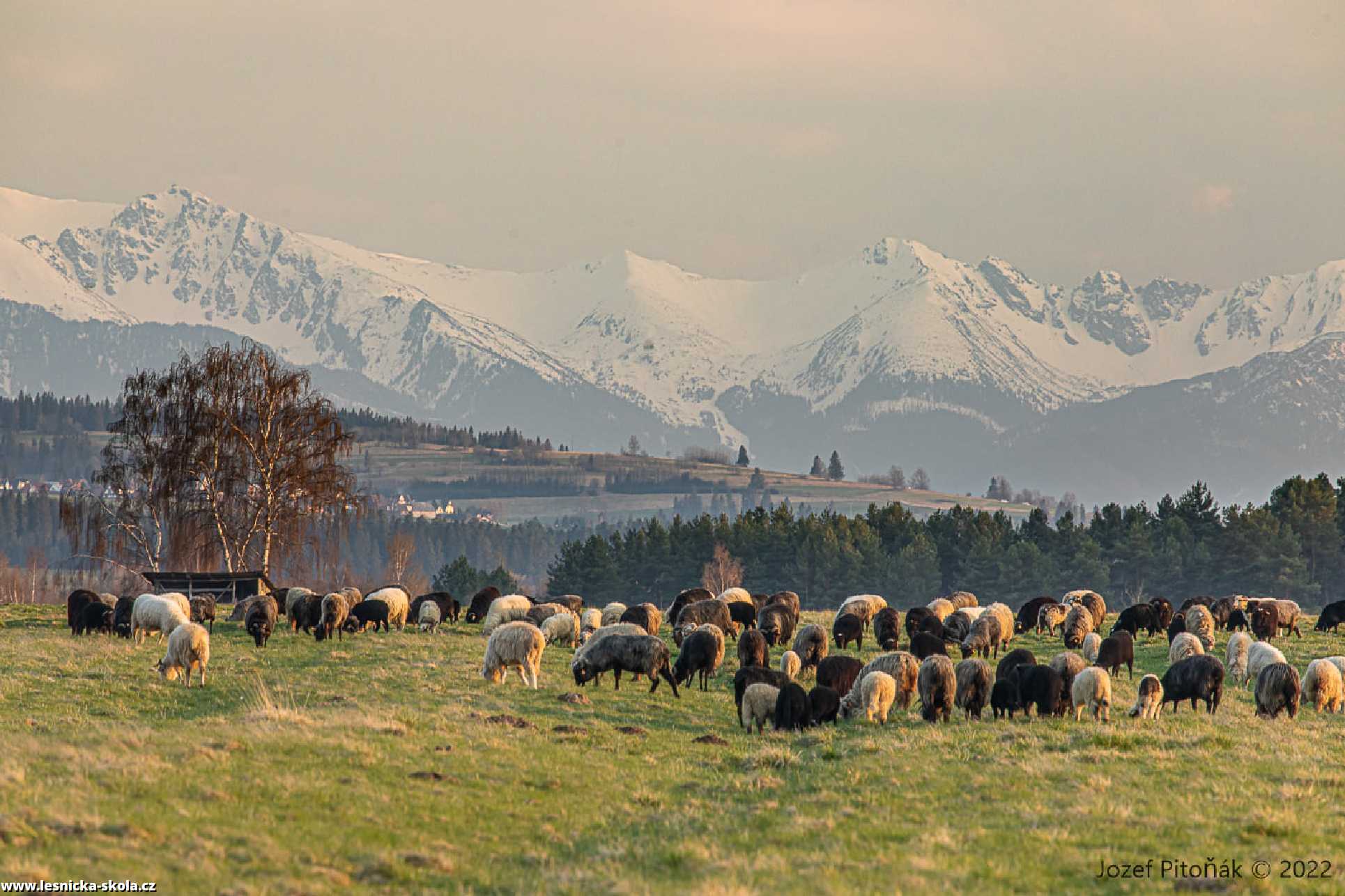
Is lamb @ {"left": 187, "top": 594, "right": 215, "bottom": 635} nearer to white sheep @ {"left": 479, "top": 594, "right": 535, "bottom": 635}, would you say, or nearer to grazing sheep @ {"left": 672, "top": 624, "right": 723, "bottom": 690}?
white sheep @ {"left": 479, "top": 594, "right": 535, "bottom": 635}

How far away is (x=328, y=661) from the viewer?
123 feet

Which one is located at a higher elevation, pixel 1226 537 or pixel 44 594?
pixel 1226 537

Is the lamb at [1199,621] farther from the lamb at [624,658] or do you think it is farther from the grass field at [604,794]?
the lamb at [624,658]

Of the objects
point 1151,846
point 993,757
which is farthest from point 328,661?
point 1151,846

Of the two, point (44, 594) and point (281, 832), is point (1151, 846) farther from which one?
point (44, 594)

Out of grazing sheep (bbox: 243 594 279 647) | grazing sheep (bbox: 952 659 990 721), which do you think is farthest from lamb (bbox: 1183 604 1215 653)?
grazing sheep (bbox: 243 594 279 647)

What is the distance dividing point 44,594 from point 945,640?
438 feet

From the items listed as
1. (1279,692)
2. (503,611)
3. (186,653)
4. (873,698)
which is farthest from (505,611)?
(1279,692)

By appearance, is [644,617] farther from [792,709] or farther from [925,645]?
[792,709]

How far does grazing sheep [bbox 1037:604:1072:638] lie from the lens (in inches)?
2104

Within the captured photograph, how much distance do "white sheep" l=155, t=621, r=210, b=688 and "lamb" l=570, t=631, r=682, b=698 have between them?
8562 mm

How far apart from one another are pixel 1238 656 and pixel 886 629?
1039 centimetres

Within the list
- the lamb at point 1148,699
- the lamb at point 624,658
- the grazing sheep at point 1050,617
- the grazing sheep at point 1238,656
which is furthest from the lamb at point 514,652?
the grazing sheep at point 1050,617

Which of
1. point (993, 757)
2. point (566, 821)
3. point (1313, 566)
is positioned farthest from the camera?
point (1313, 566)
